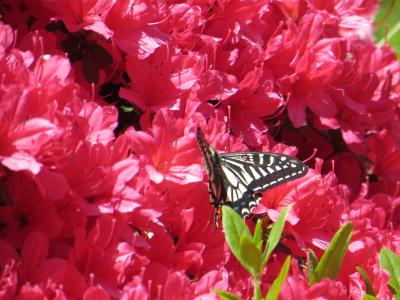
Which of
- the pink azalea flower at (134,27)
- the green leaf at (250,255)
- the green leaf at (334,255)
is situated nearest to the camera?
the green leaf at (250,255)

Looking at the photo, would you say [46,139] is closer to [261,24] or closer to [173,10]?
[173,10]

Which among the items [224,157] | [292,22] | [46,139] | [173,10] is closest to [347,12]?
[292,22]

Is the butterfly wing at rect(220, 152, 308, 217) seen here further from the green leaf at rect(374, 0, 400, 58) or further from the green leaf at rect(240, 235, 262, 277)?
Result: the green leaf at rect(374, 0, 400, 58)

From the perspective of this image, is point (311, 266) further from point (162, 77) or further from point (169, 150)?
point (162, 77)

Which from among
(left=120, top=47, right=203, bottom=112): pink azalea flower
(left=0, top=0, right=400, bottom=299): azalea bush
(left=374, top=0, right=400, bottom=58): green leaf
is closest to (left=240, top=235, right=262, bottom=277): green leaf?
(left=0, top=0, right=400, bottom=299): azalea bush

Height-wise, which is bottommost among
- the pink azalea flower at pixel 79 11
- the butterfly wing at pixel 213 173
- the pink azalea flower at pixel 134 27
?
the butterfly wing at pixel 213 173

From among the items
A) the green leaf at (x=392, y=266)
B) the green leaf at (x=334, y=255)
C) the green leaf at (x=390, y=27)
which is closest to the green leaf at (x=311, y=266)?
the green leaf at (x=334, y=255)

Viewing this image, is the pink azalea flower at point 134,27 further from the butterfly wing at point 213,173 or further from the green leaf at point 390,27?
the green leaf at point 390,27

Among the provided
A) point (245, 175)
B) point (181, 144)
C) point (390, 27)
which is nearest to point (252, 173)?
point (245, 175)
